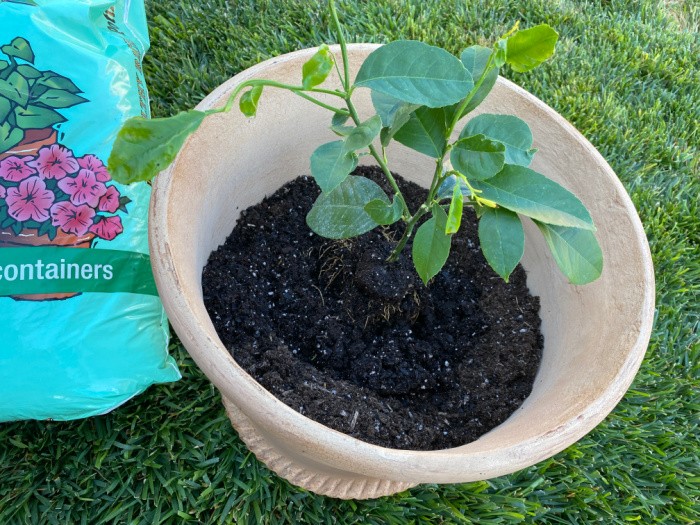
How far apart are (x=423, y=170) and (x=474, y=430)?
52cm

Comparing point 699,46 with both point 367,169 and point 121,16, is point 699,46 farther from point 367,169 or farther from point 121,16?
point 121,16

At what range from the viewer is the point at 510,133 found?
84cm

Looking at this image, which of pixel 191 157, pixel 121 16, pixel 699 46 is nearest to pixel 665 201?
pixel 699 46

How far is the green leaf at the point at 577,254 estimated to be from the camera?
0.83 m

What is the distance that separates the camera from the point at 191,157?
0.91 m

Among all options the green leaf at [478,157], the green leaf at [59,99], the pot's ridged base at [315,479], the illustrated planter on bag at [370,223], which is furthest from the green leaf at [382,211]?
the green leaf at [59,99]

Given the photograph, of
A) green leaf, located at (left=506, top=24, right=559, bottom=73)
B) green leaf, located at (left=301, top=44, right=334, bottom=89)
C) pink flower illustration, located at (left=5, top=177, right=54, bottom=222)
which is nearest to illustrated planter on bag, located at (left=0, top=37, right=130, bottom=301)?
pink flower illustration, located at (left=5, top=177, right=54, bottom=222)

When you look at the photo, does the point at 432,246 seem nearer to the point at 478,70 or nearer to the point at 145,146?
the point at 478,70

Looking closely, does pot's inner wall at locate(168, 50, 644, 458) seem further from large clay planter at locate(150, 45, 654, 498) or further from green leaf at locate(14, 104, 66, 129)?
green leaf at locate(14, 104, 66, 129)

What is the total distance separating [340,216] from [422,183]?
0.38 meters

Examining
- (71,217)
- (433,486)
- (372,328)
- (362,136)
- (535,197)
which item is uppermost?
(362,136)

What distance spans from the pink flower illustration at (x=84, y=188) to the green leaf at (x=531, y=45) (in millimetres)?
796

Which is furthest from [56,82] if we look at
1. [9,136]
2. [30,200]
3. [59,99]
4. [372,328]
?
[372,328]

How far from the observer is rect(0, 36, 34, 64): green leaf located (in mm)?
1131
